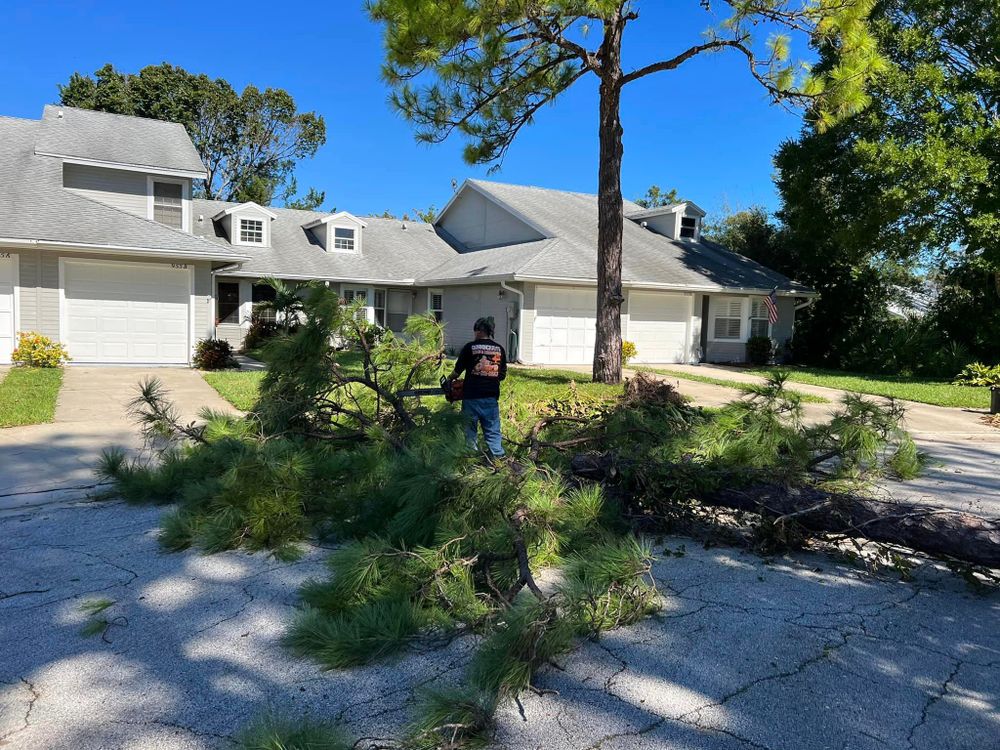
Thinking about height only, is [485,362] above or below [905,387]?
above

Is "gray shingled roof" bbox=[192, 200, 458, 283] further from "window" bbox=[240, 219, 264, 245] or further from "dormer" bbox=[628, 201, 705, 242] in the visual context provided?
"dormer" bbox=[628, 201, 705, 242]

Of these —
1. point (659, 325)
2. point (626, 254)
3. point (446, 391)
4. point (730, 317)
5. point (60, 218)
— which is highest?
point (626, 254)

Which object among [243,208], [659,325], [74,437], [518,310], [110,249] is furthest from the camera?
[243,208]

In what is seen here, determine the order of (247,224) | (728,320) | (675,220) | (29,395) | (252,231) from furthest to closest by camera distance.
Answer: (675,220)
(728,320)
(252,231)
(247,224)
(29,395)

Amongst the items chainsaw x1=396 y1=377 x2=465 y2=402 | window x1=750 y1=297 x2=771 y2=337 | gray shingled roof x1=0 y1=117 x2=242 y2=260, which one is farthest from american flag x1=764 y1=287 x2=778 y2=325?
chainsaw x1=396 y1=377 x2=465 y2=402

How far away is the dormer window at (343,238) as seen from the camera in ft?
79.3

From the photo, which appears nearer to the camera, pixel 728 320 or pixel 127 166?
pixel 127 166

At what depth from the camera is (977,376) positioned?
17266mm

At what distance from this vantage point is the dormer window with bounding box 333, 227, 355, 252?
952 inches

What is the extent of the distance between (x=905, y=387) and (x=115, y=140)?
2087 cm

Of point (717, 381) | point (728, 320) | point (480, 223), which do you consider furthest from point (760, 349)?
point (480, 223)

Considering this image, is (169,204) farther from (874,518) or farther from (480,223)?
(874,518)

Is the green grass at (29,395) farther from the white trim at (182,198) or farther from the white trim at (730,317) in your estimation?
the white trim at (730,317)

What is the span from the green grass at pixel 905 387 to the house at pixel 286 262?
3.87 metres
